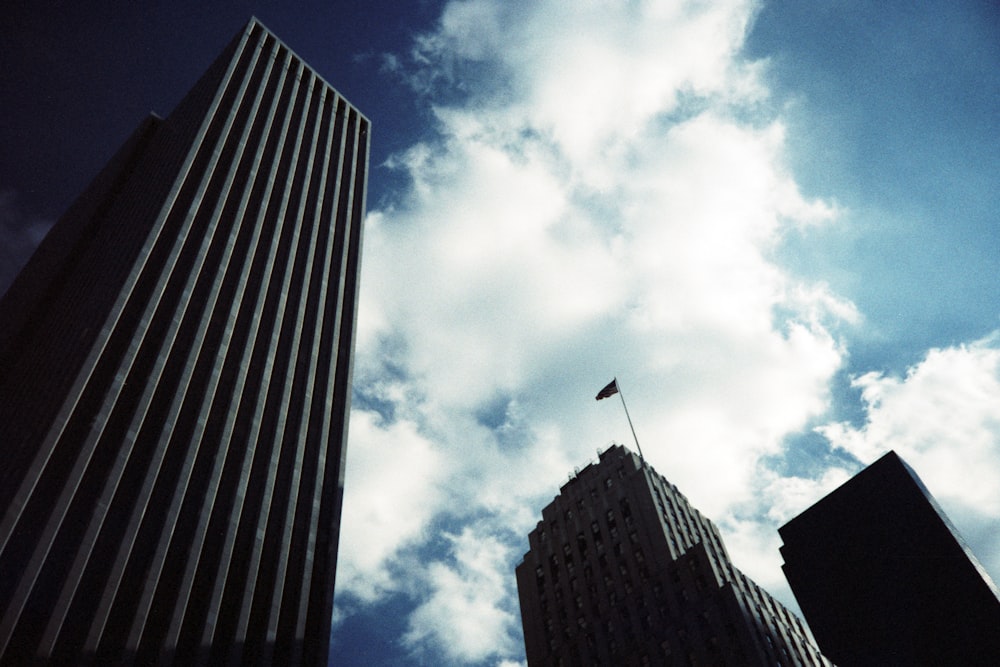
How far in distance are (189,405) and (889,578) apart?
6075cm

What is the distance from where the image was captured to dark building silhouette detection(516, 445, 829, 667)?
68.1 m

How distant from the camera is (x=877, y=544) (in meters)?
44.1

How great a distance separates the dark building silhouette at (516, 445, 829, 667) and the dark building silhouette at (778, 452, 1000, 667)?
21.4m

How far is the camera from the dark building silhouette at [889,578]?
125 feet

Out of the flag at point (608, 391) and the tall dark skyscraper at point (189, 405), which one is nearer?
the tall dark skyscraper at point (189, 405)

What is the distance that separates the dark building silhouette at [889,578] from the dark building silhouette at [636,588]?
842 inches

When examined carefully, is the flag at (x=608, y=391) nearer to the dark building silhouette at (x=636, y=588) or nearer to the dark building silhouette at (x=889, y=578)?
the dark building silhouette at (x=636, y=588)

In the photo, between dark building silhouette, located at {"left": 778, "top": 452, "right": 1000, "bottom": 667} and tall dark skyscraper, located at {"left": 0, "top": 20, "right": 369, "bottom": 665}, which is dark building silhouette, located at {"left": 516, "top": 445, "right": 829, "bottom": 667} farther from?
tall dark skyscraper, located at {"left": 0, "top": 20, "right": 369, "bottom": 665}

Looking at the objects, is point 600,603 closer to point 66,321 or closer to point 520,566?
point 520,566

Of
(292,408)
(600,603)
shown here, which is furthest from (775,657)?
(292,408)

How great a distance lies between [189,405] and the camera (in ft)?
194

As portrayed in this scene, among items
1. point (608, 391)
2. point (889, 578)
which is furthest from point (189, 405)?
point (889, 578)

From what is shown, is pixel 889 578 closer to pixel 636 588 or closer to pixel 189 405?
pixel 636 588

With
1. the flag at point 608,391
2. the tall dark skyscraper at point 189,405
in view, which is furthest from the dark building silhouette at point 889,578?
the tall dark skyscraper at point 189,405
